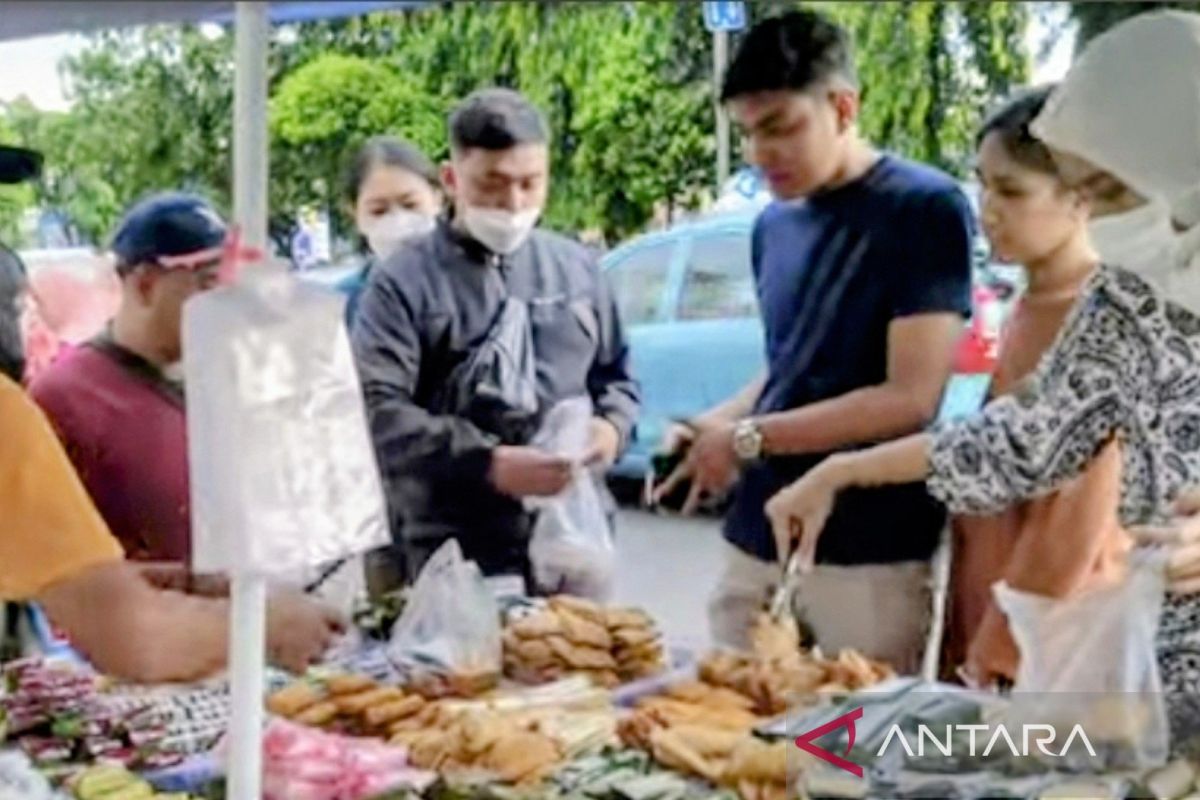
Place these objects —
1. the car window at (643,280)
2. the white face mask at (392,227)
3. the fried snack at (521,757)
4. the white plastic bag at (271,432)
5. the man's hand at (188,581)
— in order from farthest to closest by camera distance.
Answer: the car window at (643,280) < the white face mask at (392,227) < the man's hand at (188,581) < the fried snack at (521,757) < the white plastic bag at (271,432)

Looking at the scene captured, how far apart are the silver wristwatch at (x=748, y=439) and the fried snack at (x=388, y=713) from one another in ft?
1.93

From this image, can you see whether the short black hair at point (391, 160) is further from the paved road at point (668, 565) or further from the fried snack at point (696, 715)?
the fried snack at point (696, 715)

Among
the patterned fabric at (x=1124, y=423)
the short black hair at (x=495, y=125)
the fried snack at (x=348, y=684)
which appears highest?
the short black hair at (x=495, y=125)

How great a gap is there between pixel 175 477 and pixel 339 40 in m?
0.83

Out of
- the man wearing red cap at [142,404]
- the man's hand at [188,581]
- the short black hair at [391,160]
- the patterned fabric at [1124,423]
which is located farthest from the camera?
the short black hair at [391,160]

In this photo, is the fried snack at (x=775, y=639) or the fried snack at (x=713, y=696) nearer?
the fried snack at (x=713, y=696)

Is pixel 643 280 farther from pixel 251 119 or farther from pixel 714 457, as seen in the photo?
pixel 251 119

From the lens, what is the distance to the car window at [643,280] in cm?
307

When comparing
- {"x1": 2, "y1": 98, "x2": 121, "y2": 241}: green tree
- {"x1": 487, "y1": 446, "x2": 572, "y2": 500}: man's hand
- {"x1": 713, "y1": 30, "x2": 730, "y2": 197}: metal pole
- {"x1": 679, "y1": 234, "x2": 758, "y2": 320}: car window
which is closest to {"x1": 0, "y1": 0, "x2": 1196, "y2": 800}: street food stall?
{"x1": 487, "y1": 446, "x2": 572, "y2": 500}: man's hand

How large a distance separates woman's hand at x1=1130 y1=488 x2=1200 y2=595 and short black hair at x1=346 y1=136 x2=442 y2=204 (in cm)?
152

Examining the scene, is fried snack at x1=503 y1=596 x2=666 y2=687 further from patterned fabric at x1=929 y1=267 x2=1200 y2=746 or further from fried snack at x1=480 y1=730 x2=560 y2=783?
patterned fabric at x1=929 y1=267 x2=1200 y2=746

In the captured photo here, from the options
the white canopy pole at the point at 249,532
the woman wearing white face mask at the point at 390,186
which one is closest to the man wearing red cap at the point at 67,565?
the white canopy pole at the point at 249,532

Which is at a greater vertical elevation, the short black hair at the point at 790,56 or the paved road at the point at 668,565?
the short black hair at the point at 790,56

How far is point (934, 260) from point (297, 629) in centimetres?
97
